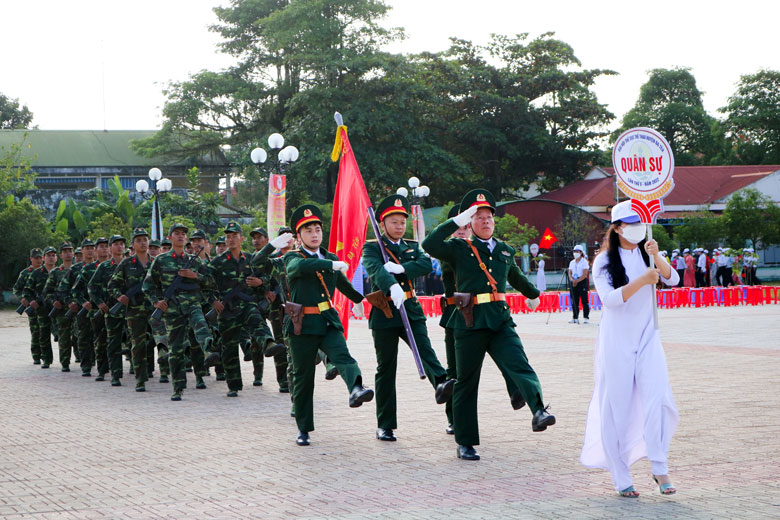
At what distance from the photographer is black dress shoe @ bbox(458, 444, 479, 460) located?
7500mm

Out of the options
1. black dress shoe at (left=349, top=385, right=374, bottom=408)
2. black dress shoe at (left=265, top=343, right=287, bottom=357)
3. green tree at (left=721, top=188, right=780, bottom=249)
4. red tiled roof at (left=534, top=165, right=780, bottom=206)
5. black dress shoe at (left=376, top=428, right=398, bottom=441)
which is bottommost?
black dress shoe at (left=376, top=428, right=398, bottom=441)

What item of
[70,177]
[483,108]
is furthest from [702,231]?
[70,177]

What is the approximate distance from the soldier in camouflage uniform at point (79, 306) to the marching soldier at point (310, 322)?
26.0 feet

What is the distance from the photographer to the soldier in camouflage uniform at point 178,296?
12.1 meters

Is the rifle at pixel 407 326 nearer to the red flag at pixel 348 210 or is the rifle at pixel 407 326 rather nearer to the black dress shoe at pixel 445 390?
the black dress shoe at pixel 445 390

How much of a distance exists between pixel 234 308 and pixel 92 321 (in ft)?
12.5

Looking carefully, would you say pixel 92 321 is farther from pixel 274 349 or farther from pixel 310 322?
pixel 310 322

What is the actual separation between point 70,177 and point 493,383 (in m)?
52.5

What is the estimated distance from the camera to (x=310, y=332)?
8531 millimetres

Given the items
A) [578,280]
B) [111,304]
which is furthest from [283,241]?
[578,280]

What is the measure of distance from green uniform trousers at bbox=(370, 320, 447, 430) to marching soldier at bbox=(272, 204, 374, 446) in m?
0.24

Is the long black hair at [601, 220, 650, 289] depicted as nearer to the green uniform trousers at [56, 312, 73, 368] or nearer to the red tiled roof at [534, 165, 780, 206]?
the green uniform trousers at [56, 312, 73, 368]

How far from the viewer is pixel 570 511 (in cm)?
580

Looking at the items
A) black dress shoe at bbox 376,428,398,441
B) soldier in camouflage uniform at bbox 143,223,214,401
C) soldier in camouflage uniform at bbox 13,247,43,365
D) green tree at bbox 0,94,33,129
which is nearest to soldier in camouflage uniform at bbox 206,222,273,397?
soldier in camouflage uniform at bbox 143,223,214,401
